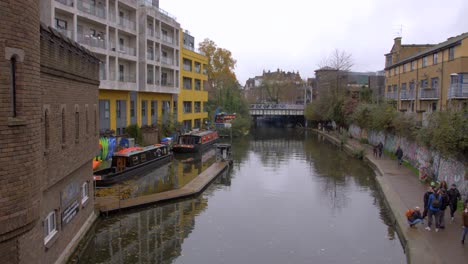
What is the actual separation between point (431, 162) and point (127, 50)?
25.8 metres

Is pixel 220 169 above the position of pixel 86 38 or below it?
below

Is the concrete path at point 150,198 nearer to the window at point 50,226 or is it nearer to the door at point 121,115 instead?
the window at point 50,226

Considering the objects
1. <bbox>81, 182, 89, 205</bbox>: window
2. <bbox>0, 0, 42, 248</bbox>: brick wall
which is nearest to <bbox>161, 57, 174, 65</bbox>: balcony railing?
<bbox>81, 182, 89, 205</bbox>: window

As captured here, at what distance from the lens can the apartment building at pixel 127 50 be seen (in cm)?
3172

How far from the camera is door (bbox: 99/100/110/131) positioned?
35.6 m

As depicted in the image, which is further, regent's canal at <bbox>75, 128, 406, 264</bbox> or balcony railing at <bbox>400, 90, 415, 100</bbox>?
balcony railing at <bbox>400, 90, 415, 100</bbox>

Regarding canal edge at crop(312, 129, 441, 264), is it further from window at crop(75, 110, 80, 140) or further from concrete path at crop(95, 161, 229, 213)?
A: window at crop(75, 110, 80, 140)

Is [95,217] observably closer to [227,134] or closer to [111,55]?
[111,55]


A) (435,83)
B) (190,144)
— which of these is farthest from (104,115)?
(435,83)

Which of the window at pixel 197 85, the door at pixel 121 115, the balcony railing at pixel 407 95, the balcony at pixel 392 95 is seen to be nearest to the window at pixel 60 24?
the door at pixel 121 115

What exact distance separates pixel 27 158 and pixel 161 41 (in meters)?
39.2

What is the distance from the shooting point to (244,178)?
2923 centimetres

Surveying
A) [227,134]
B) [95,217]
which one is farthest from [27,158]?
[227,134]

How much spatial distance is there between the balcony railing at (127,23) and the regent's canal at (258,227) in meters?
16.2
